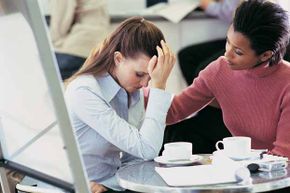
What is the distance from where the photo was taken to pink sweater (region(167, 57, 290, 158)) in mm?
2238

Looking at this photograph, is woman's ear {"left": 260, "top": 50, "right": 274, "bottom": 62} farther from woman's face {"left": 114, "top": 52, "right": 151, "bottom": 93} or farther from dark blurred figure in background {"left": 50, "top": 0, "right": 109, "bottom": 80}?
dark blurred figure in background {"left": 50, "top": 0, "right": 109, "bottom": 80}

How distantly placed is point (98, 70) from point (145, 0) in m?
2.64

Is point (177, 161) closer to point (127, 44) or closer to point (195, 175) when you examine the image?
point (195, 175)

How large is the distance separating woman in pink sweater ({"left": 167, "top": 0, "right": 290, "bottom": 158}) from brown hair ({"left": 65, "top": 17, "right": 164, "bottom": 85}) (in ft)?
0.92

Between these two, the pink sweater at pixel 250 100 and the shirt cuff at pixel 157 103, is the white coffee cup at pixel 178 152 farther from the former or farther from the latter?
the pink sweater at pixel 250 100

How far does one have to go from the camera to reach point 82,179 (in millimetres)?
1501

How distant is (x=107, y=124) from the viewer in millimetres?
2059

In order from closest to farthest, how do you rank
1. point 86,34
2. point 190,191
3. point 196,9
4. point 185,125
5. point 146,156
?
point 190,191 < point 146,156 < point 185,125 < point 86,34 < point 196,9

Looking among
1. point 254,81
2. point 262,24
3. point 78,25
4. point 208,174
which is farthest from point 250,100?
point 78,25

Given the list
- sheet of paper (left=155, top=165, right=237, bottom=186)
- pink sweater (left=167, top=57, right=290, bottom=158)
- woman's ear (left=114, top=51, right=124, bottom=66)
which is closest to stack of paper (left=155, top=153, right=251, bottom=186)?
sheet of paper (left=155, top=165, right=237, bottom=186)

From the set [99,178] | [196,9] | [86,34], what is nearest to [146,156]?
[99,178]

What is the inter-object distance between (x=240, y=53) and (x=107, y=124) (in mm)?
535

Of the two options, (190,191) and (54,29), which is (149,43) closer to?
(190,191)

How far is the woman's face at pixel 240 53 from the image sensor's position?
221cm
